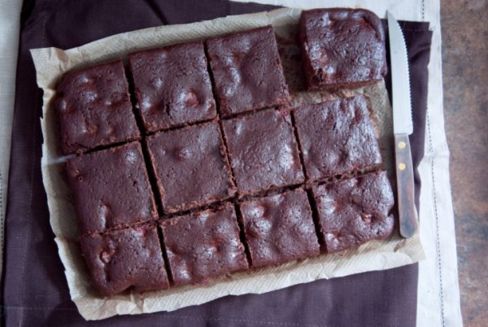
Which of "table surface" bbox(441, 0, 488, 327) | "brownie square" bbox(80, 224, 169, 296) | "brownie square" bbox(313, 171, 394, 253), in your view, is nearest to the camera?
"brownie square" bbox(80, 224, 169, 296)

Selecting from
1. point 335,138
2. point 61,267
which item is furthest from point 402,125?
point 61,267

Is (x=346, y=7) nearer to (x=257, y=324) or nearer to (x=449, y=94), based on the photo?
(x=449, y=94)

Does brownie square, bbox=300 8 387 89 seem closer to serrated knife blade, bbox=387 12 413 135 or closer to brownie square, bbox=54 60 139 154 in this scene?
serrated knife blade, bbox=387 12 413 135

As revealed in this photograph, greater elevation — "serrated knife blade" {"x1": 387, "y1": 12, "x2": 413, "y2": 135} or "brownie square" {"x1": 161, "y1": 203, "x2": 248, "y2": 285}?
"serrated knife blade" {"x1": 387, "y1": 12, "x2": 413, "y2": 135}

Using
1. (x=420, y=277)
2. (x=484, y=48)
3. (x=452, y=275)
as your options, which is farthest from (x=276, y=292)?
(x=484, y=48)

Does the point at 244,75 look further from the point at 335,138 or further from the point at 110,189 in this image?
the point at 110,189

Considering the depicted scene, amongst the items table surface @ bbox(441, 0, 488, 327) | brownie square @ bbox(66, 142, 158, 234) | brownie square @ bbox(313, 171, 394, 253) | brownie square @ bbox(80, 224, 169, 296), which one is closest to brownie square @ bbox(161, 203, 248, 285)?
brownie square @ bbox(80, 224, 169, 296)

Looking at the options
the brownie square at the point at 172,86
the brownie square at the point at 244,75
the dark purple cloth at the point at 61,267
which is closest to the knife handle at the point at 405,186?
the dark purple cloth at the point at 61,267
